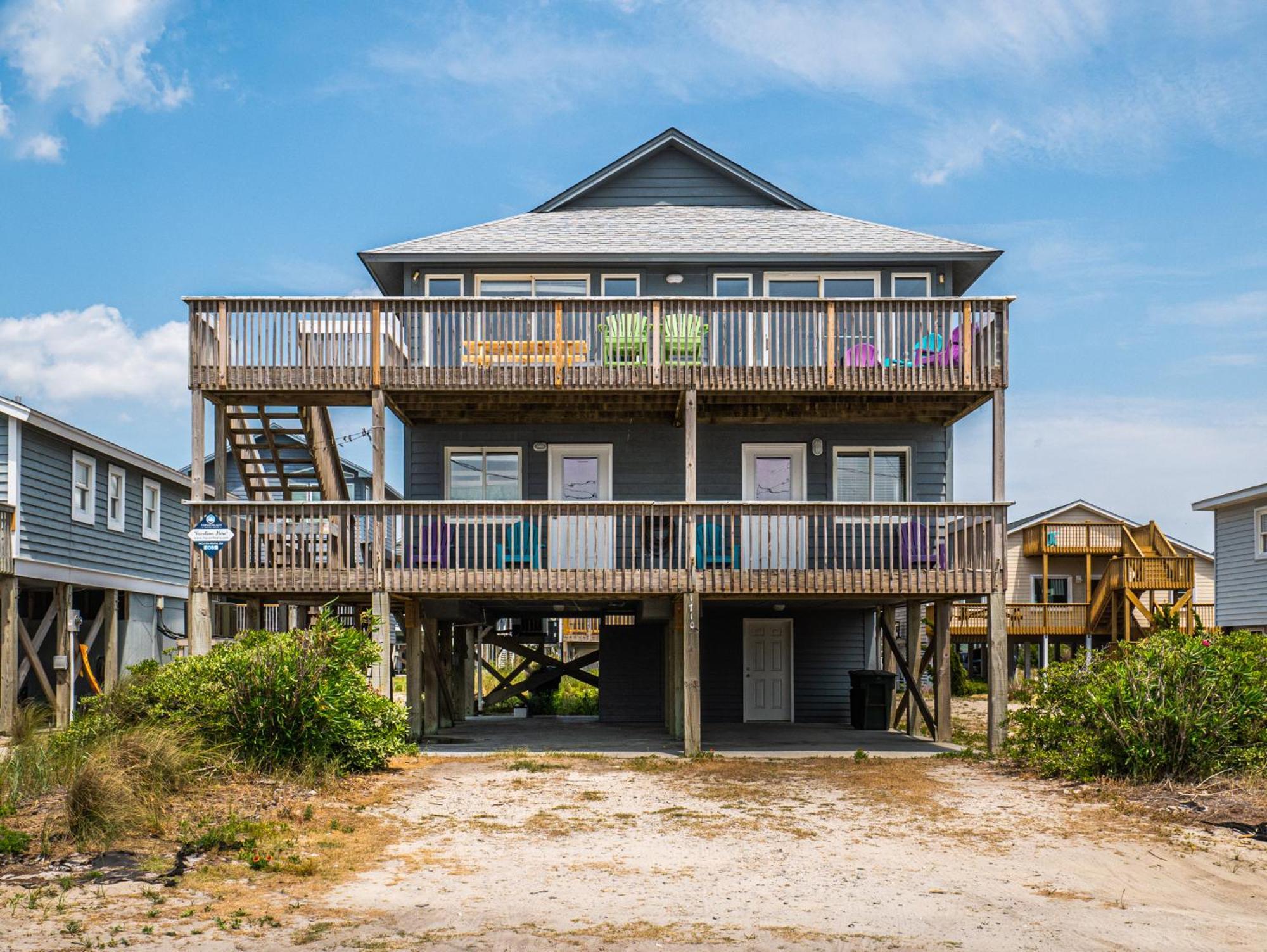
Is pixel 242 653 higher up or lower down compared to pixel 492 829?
higher up

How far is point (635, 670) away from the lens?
25672mm

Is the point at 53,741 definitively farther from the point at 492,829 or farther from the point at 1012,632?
the point at 1012,632

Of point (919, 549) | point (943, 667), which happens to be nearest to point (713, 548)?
point (919, 549)

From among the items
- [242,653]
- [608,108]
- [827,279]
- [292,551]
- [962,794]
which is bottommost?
[962,794]

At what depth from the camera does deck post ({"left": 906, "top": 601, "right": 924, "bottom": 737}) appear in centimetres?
2255

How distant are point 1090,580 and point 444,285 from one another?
103 feet

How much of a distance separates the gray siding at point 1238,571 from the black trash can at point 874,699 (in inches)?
537

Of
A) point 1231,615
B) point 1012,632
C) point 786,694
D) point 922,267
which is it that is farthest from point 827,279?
point 1012,632

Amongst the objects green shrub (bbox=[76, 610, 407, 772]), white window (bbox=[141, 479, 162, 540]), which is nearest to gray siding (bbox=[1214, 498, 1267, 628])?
green shrub (bbox=[76, 610, 407, 772])

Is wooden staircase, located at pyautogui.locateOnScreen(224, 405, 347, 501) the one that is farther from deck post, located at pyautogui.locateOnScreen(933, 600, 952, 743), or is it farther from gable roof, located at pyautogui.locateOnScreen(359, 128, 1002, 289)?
deck post, located at pyautogui.locateOnScreen(933, 600, 952, 743)

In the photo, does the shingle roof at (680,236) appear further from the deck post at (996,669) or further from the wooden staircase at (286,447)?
the deck post at (996,669)

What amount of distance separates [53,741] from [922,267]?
1553 cm

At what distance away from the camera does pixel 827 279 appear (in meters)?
23.5

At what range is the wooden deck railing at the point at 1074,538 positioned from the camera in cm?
4838
